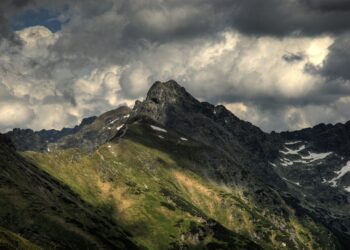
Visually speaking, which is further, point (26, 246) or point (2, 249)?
point (26, 246)

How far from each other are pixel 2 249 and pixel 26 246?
23.5 m

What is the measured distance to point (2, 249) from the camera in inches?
4601

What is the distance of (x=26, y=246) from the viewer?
140m
